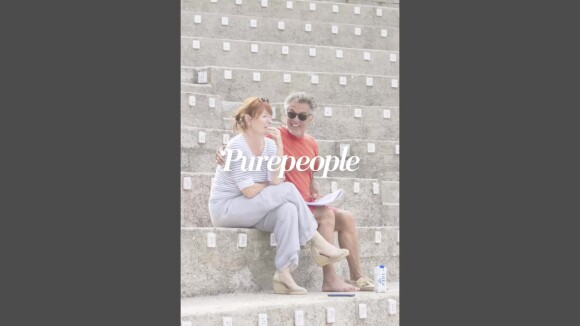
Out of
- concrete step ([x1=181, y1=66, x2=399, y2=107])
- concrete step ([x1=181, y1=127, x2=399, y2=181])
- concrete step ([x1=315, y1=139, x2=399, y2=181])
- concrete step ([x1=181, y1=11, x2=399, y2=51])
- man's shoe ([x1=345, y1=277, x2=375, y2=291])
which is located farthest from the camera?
concrete step ([x1=181, y1=11, x2=399, y2=51])

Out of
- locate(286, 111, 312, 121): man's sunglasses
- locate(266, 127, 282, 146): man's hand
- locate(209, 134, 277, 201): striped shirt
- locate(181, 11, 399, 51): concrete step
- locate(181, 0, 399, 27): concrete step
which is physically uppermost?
locate(181, 0, 399, 27): concrete step

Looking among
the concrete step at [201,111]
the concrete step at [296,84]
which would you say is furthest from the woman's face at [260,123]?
the concrete step at [296,84]

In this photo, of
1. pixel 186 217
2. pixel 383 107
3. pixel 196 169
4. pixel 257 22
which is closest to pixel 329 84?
pixel 383 107

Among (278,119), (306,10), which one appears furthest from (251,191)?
(306,10)

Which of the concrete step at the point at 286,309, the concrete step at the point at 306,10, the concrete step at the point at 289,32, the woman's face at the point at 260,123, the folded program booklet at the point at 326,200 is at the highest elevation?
the concrete step at the point at 306,10

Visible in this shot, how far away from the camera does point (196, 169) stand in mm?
6707

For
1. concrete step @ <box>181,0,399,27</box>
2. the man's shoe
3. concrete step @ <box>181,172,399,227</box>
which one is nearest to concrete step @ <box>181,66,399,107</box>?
concrete step @ <box>181,172,399,227</box>

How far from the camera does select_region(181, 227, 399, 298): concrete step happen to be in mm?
5629

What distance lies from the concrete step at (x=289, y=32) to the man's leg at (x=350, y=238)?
3.38 meters

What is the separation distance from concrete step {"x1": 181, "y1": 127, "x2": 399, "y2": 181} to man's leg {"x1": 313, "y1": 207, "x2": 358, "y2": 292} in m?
0.93

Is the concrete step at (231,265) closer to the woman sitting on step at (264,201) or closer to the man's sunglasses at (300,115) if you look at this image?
the woman sitting on step at (264,201)

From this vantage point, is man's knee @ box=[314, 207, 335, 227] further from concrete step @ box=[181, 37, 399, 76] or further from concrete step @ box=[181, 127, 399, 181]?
concrete step @ box=[181, 37, 399, 76]

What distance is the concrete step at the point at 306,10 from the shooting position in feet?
31.2

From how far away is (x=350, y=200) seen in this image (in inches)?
265
